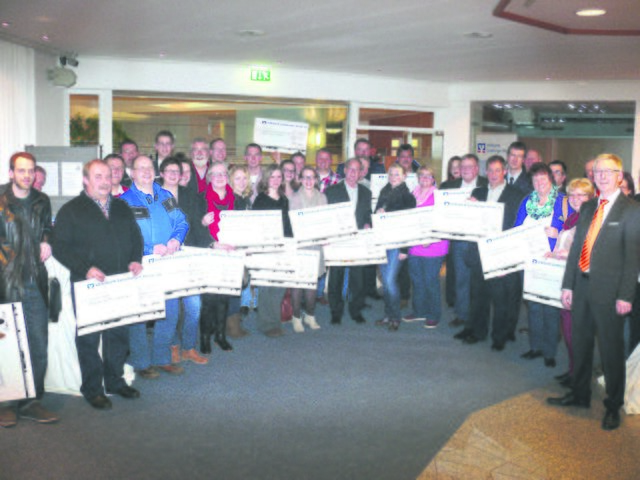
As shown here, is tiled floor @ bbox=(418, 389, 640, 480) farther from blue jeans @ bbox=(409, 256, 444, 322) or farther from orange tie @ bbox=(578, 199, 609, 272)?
blue jeans @ bbox=(409, 256, 444, 322)

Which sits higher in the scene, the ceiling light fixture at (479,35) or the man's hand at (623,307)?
the ceiling light fixture at (479,35)

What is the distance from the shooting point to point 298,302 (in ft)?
20.0

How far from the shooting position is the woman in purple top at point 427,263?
241 inches

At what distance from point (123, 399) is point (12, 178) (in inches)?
63.7

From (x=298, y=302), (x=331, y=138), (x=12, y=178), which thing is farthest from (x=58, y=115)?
(x=12, y=178)

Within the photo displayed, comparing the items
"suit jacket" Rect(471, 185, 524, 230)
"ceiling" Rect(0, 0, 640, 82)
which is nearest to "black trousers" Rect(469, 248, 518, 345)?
"suit jacket" Rect(471, 185, 524, 230)

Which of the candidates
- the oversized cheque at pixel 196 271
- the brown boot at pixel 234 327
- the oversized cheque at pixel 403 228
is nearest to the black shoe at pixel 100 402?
the oversized cheque at pixel 196 271

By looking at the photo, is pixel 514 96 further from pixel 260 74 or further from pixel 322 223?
pixel 322 223

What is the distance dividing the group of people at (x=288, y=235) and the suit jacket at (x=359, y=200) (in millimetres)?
11

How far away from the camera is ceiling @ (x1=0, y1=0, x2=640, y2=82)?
6.04 m

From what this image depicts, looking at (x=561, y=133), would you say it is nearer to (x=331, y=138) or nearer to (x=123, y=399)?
(x=331, y=138)

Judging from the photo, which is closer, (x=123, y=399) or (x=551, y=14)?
(x=123, y=399)

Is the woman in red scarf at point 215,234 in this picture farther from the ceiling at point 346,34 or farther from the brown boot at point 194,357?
the ceiling at point 346,34

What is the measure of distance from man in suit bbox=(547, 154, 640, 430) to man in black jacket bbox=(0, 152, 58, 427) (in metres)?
3.39
